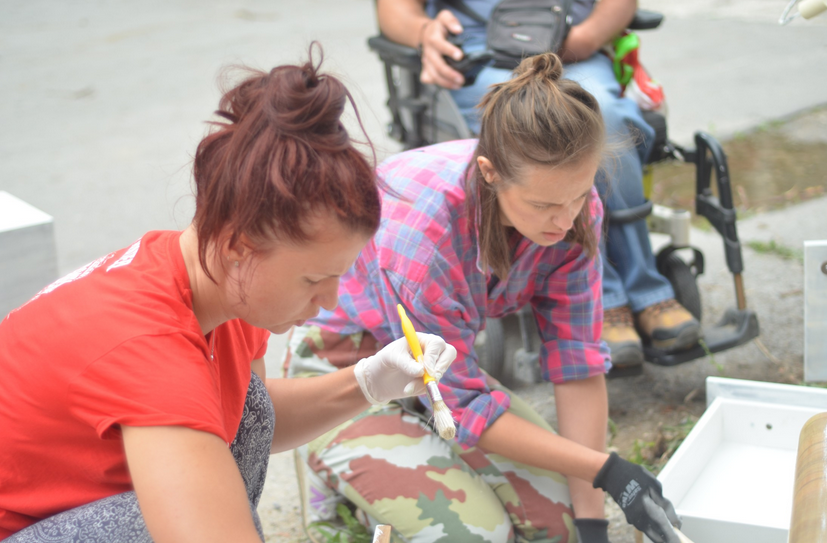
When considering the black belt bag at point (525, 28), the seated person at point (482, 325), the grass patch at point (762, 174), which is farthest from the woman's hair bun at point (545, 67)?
the grass patch at point (762, 174)

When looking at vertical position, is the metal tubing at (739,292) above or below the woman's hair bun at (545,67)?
below

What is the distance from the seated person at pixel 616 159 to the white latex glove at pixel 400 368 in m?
0.77

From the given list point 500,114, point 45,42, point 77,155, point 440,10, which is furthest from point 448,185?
point 45,42

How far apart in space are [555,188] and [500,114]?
16cm

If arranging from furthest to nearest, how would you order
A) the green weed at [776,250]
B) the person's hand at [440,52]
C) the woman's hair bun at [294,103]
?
the green weed at [776,250]
the person's hand at [440,52]
the woman's hair bun at [294,103]

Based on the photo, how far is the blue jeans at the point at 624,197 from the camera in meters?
1.94

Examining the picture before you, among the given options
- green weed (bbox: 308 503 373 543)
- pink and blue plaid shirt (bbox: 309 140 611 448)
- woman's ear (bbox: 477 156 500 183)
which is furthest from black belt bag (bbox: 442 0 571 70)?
green weed (bbox: 308 503 373 543)

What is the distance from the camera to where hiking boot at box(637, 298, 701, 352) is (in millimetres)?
1927

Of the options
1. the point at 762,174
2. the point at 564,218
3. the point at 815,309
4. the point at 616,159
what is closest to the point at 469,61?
the point at 616,159

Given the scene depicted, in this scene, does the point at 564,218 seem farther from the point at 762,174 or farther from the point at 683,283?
the point at 762,174

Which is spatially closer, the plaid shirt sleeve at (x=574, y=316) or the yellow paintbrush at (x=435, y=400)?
the yellow paintbrush at (x=435, y=400)

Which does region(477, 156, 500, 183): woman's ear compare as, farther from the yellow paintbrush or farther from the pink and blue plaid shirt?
the yellow paintbrush

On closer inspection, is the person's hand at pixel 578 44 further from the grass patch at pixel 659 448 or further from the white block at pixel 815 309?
the grass patch at pixel 659 448

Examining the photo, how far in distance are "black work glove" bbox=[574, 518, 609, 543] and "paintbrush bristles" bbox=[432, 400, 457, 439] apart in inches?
21.3
